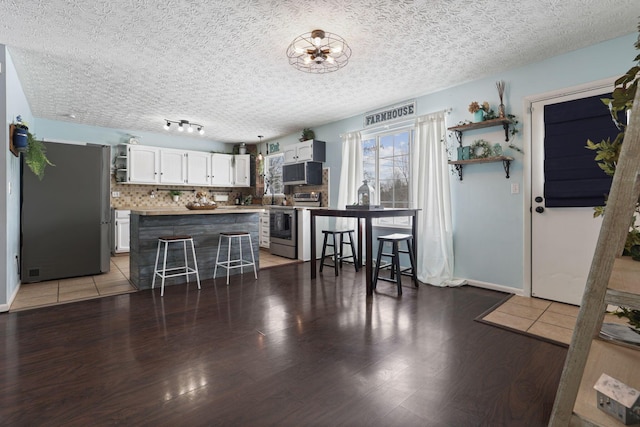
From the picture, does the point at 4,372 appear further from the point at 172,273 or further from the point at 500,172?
the point at 500,172

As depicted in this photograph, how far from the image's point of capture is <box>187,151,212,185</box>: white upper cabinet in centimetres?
715

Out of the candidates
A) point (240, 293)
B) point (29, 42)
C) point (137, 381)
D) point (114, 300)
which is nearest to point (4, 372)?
point (137, 381)

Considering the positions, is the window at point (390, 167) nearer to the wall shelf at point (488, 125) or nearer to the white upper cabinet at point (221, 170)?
the wall shelf at point (488, 125)

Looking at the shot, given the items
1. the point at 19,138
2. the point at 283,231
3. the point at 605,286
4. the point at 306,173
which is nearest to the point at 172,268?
the point at 19,138

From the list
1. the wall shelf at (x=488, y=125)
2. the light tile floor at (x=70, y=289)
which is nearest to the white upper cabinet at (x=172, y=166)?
the light tile floor at (x=70, y=289)

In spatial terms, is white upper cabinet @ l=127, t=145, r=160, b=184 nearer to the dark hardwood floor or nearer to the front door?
the dark hardwood floor

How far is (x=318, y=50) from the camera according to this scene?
119 inches

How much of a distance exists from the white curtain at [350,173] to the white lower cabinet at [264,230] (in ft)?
5.85

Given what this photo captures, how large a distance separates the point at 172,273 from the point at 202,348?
2040 millimetres

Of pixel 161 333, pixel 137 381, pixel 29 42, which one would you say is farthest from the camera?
pixel 29 42

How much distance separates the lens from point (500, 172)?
3.72 meters

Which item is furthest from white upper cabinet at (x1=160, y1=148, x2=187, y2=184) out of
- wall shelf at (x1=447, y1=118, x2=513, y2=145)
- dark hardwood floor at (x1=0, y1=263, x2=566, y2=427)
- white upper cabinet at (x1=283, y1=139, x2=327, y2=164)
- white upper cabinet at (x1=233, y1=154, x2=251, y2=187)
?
wall shelf at (x1=447, y1=118, x2=513, y2=145)

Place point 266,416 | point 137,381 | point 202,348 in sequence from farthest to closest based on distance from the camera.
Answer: point 202,348, point 137,381, point 266,416

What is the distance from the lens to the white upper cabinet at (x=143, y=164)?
6430mm
